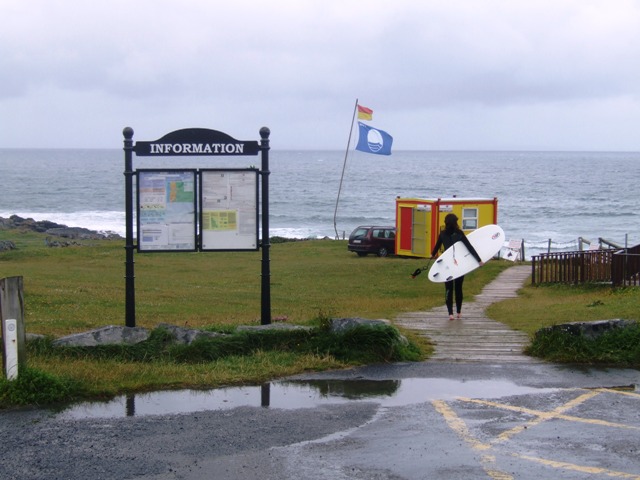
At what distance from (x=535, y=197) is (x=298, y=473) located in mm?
103078

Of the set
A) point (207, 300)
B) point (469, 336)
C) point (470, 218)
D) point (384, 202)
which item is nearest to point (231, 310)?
point (207, 300)

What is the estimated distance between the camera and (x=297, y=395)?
8.48 m

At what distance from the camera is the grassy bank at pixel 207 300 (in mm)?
9102

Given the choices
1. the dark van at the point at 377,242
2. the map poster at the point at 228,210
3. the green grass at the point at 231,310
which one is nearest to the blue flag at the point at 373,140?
the dark van at the point at 377,242

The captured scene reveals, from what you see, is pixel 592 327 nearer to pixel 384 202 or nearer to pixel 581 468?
pixel 581 468

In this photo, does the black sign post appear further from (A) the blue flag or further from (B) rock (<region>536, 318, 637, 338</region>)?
(A) the blue flag

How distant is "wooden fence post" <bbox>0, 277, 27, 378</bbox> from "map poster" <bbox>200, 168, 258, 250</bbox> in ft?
11.0

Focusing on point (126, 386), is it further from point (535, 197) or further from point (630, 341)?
point (535, 197)

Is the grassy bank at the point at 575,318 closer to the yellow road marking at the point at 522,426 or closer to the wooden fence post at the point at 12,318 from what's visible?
the yellow road marking at the point at 522,426

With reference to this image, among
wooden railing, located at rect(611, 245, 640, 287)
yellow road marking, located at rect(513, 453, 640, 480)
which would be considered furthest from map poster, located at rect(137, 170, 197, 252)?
wooden railing, located at rect(611, 245, 640, 287)

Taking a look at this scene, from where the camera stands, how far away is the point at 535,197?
10606 cm

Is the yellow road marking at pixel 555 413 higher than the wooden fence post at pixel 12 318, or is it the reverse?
the wooden fence post at pixel 12 318

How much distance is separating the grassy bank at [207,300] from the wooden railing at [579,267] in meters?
2.16

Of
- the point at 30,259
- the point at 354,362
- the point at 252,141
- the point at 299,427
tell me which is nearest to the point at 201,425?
the point at 299,427
